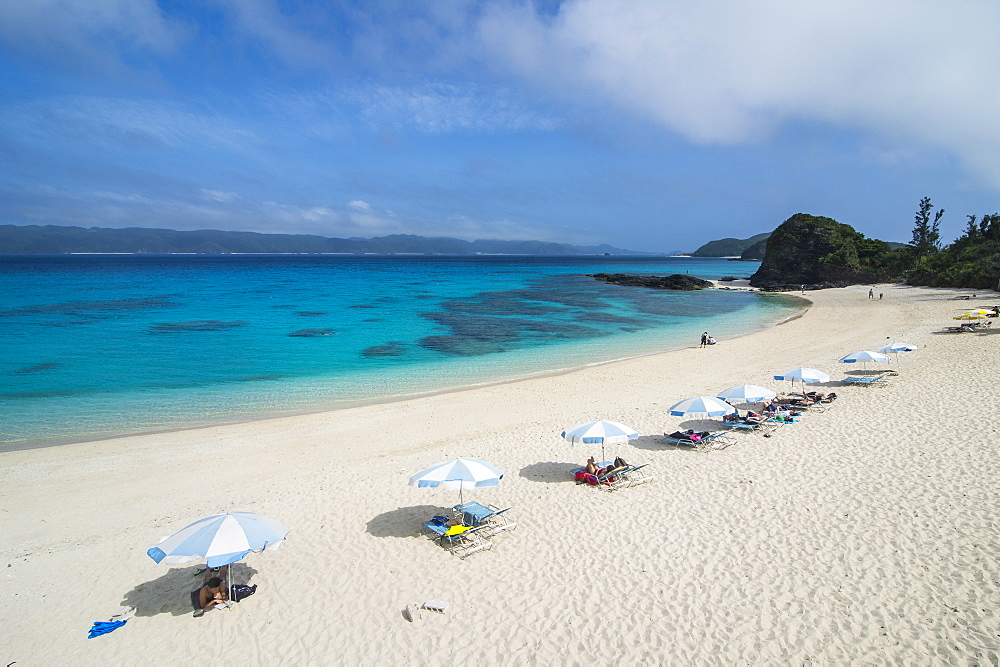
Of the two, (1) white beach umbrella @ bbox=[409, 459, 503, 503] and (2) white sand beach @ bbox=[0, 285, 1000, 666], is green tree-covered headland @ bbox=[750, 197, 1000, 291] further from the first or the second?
(1) white beach umbrella @ bbox=[409, 459, 503, 503]

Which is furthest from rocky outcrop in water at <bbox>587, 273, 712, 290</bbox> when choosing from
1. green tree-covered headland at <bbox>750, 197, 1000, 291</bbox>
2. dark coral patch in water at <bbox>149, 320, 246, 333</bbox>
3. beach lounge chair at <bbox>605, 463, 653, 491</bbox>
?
beach lounge chair at <bbox>605, 463, 653, 491</bbox>

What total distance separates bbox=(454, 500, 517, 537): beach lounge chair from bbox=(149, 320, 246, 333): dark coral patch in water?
36.8 m

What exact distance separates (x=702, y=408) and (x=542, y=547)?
6471mm

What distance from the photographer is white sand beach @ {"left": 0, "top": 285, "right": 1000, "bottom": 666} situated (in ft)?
22.1

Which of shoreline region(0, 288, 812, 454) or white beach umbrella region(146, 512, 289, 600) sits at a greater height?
white beach umbrella region(146, 512, 289, 600)

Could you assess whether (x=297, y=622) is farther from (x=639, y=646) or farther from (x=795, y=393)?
(x=795, y=393)

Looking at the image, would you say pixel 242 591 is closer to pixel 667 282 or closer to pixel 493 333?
pixel 493 333

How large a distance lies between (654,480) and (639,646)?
5629mm

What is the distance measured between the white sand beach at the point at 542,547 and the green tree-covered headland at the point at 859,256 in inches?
2071

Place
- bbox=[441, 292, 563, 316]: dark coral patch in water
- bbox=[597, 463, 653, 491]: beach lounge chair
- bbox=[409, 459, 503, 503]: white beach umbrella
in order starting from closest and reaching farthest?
bbox=[409, 459, 503, 503]: white beach umbrella, bbox=[597, 463, 653, 491]: beach lounge chair, bbox=[441, 292, 563, 316]: dark coral patch in water

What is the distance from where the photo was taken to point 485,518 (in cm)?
965

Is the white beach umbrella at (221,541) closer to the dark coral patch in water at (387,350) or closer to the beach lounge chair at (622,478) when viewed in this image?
the beach lounge chair at (622,478)

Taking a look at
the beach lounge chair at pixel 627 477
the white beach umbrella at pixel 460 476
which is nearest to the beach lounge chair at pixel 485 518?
the white beach umbrella at pixel 460 476

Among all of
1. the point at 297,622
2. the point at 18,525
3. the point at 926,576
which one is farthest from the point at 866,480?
the point at 18,525
